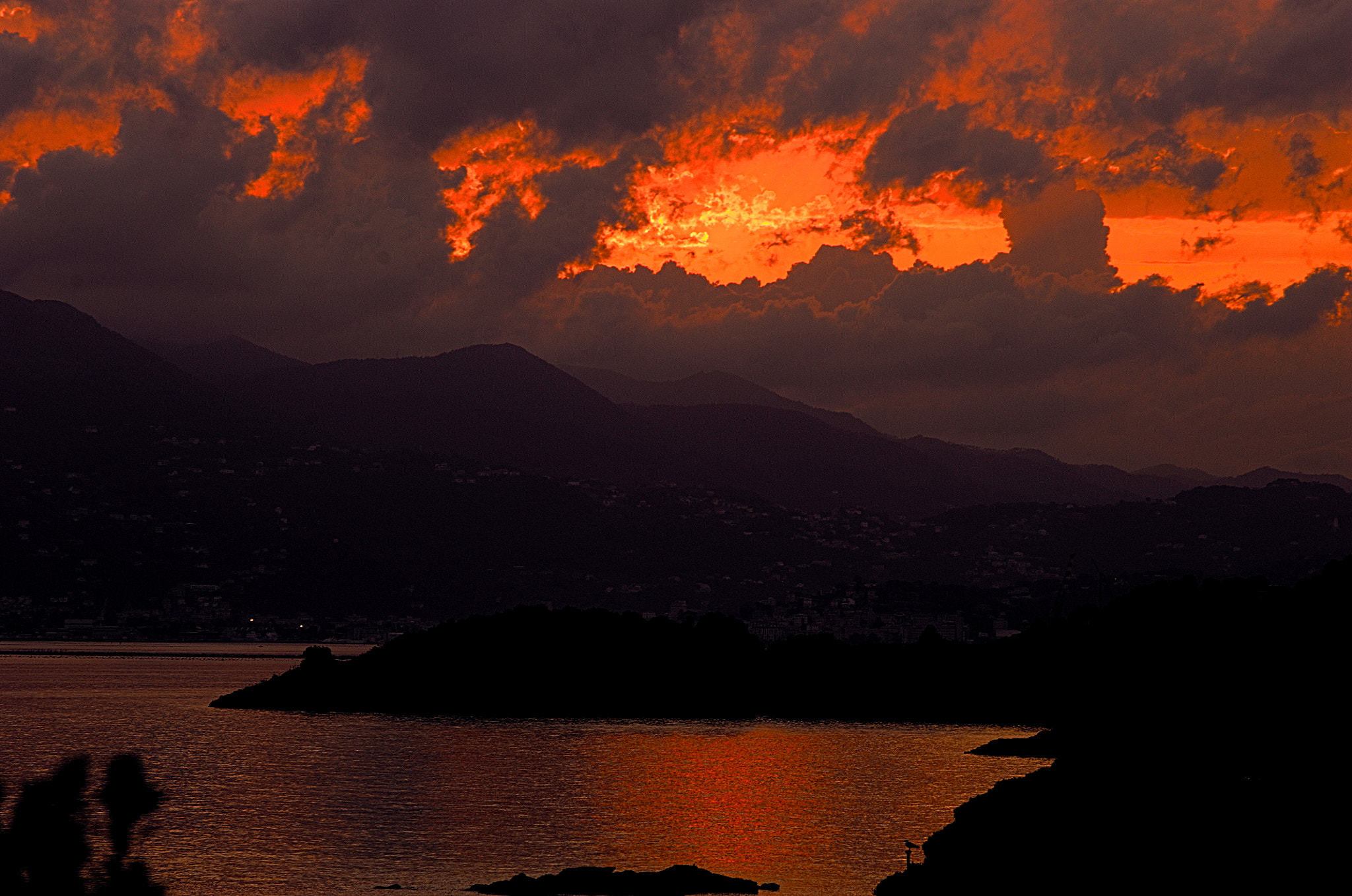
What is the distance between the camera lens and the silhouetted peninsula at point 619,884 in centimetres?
5819

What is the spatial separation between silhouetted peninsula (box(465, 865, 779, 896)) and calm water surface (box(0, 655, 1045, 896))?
308 centimetres

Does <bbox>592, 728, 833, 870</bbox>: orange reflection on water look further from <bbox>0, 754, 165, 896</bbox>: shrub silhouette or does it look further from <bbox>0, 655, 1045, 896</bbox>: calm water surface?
<bbox>0, 754, 165, 896</bbox>: shrub silhouette

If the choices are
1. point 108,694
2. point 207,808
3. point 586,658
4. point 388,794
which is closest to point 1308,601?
point 388,794

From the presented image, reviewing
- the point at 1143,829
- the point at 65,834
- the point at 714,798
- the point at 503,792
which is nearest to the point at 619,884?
the point at 1143,829

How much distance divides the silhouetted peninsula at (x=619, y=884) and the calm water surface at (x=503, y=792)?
121 inches

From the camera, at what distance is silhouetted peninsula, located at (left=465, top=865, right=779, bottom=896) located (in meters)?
58.2

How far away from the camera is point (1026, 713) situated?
182125 mm

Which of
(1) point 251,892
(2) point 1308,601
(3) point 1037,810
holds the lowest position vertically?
(1) point 251,892

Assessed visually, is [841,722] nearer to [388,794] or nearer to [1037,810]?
[388,794]

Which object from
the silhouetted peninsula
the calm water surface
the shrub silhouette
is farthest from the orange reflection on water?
the shrub silhouette

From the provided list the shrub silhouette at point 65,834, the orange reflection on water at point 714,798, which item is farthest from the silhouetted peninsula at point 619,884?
the shrub silhouette at point 65,834

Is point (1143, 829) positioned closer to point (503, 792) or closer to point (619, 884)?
point (619, 884)

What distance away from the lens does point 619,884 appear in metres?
59.4

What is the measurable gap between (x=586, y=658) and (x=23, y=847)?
529 feet
